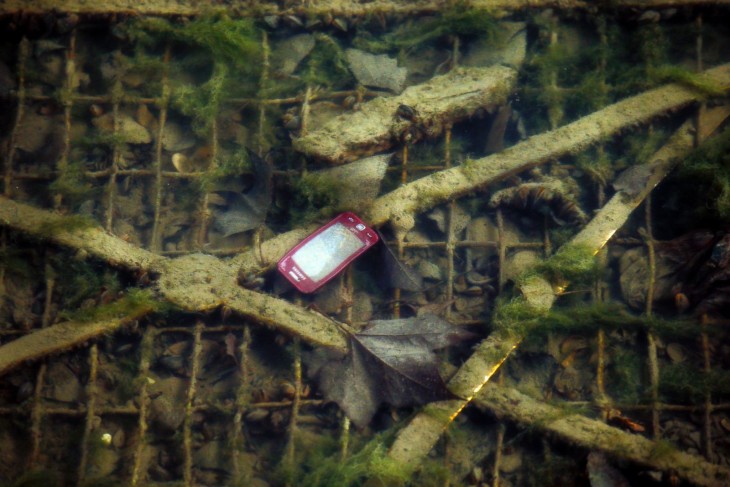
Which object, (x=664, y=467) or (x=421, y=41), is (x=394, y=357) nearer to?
(x=664, y=467)

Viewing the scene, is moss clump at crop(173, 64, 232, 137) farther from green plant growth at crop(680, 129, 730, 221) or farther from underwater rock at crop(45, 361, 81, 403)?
green plant growth at crop(680, 129, 730, 221)

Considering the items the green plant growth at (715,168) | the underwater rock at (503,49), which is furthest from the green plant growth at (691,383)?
the underwater rock at (503,49)

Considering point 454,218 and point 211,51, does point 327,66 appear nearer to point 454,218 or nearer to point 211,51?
point 211,51

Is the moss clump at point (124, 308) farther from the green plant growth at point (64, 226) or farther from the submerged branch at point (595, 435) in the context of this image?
the submerged branch at point (595, 435)

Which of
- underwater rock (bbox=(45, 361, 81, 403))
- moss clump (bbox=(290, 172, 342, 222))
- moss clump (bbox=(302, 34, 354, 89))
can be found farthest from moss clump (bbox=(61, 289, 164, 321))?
moss clump (bbox=(302, 34, 354, 89))

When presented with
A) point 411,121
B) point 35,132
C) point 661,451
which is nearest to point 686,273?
point 661,451

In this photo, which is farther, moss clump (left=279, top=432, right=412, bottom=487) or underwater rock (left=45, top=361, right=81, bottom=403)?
underwater rock (left=45, top=361, right=81, bottom=403)

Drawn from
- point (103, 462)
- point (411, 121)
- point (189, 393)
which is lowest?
point (103, 462)
